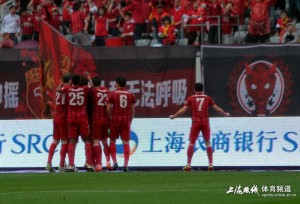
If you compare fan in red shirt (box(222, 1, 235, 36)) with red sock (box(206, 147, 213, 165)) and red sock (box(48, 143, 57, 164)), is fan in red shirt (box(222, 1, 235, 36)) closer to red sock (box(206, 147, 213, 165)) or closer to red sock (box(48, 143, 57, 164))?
red sock (box(206, 147, 213, 165))

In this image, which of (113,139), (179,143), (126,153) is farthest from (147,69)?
(126,153)

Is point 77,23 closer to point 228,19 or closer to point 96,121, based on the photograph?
point 228,19

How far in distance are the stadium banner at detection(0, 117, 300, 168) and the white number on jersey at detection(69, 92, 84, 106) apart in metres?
2.18

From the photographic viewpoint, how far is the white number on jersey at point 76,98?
23859 mm

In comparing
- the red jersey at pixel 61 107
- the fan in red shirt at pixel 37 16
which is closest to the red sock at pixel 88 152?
the red jersey at pixel 61 107

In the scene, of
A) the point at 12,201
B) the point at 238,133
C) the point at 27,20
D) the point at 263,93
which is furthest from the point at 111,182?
the point at 27,20

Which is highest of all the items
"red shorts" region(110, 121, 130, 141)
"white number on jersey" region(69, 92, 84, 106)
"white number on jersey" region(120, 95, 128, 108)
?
"white number on jersey" region(69, 92, 84, 106)

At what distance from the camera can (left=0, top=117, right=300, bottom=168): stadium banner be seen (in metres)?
24.9

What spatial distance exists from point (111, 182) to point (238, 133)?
216 inches

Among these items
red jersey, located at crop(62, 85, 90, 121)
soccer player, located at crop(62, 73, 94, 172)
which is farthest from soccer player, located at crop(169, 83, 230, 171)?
red jersey, located at crop(62, 85, 90, 121)

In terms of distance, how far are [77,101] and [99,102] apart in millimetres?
612

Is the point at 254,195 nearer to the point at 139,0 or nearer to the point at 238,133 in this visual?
the point at 238,133

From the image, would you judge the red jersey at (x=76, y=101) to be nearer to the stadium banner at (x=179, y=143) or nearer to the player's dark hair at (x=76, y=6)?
the stadium banner at (x=179, y=143)

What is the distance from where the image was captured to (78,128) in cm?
2412
